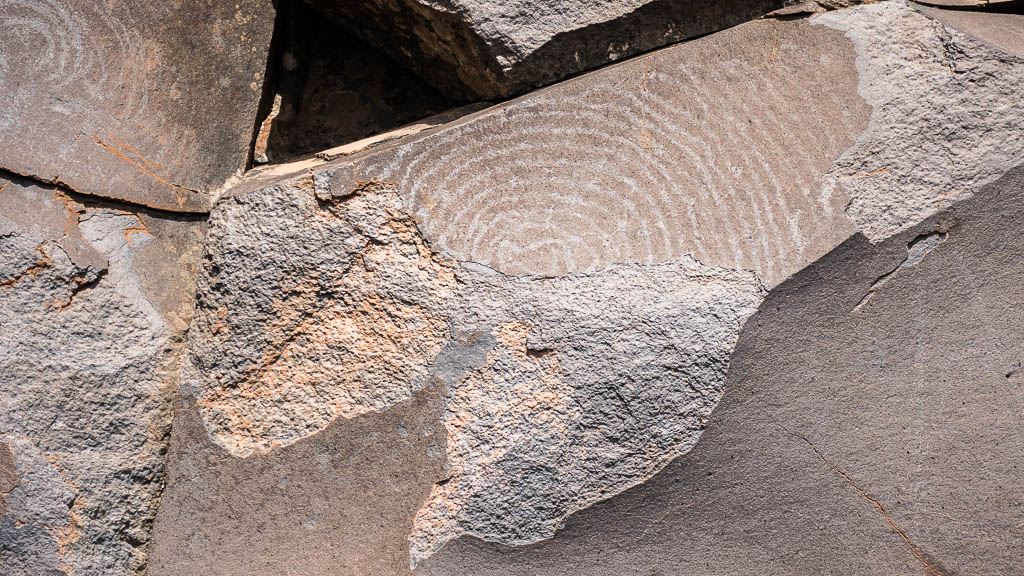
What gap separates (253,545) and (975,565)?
1.36 m

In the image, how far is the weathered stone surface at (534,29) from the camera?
1.34 m

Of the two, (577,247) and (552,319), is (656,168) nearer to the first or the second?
(577,247)

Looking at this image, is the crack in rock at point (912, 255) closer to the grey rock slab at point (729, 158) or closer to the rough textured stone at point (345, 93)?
the grey rock slab at point (729, 158)

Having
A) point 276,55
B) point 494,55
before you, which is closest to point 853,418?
point 494,55

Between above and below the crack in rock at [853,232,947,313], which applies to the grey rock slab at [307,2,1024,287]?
above

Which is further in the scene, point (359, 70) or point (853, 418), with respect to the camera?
point (359, 70)

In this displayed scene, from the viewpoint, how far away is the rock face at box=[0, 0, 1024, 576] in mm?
1283

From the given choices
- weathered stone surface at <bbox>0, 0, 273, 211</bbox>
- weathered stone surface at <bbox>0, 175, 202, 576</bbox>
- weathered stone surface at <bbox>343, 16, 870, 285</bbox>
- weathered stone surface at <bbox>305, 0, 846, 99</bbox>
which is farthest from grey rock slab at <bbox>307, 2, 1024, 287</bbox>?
weathered stone surface at <bbox>0, 175, 202, 576</bbox>

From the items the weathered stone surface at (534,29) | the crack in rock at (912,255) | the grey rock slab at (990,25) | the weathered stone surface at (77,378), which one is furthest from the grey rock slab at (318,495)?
the grey rock slab at (990,25)

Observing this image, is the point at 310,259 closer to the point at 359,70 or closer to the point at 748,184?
the point at 359,70

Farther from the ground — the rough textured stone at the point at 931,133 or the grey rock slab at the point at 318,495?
the rough textured stone at the point at 931,133

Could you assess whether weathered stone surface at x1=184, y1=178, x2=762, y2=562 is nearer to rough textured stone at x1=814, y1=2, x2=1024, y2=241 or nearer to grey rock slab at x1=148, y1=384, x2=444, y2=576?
grey rock slab at x1=148, y1=384, x2=444, y2=576

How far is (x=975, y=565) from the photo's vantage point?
54.5 inches

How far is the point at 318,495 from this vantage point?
1312 mm
